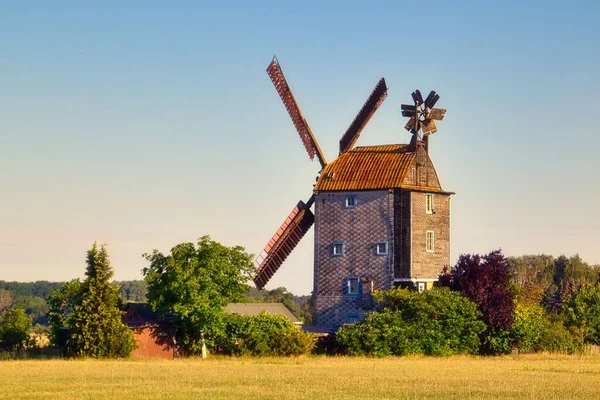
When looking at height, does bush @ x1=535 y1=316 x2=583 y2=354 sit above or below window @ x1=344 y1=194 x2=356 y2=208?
below

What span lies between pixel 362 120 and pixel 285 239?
33.0 ft

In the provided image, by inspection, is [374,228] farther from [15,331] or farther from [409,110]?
[15,331]

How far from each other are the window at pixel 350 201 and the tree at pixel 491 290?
8303mm

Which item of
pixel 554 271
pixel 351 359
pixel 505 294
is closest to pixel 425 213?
pixel 505 294

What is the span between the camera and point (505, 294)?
77.2m

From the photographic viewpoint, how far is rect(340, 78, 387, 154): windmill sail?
85.8m

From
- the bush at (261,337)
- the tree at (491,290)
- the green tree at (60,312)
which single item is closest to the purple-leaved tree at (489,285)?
the tree at (491,290)

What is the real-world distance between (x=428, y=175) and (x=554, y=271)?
208 feet

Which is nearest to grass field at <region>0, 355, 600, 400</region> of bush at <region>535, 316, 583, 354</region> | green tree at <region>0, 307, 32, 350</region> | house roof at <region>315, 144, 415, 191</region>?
bush at <region>535, 316, 583, 354</region>

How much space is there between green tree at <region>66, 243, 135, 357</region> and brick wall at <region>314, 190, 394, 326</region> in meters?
17.1

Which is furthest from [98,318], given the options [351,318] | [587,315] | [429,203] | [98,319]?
[587,315]

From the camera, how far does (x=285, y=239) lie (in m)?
85.6

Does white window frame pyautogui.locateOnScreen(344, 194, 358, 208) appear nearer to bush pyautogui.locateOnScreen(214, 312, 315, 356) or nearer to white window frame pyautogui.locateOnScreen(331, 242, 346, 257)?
white window frame pyautogui.locateOnScreen(331, 242, 346, 257)

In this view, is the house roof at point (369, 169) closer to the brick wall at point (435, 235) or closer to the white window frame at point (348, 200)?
the white window frame at point (348, 200)
